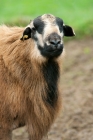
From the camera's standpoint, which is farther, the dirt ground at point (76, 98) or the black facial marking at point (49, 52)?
the dirt ground at point (76, 98)

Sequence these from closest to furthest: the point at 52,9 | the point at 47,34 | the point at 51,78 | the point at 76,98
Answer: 1. the point at 47,34
2. the point at 51,78
3. the point at 76,98
4. the point at 52,9

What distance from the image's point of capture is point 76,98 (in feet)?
46.1

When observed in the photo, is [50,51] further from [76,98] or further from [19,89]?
[76,98]

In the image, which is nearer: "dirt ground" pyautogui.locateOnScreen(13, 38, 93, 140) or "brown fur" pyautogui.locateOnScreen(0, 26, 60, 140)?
"brown fur" pyautogui.locateOnScreen(0, 26, 60, 140)

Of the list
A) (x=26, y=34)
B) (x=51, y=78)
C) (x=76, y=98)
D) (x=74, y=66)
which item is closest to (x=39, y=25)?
(x=26, y=34)

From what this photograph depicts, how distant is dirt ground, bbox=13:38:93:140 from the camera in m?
12.3

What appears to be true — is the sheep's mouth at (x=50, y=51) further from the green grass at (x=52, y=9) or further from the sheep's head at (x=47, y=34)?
the green grass at (x=52, y=9)

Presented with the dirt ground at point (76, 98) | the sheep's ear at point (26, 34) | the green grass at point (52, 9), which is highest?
the green grass at point (52, 9)

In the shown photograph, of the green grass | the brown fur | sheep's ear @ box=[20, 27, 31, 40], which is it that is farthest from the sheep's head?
the green grass

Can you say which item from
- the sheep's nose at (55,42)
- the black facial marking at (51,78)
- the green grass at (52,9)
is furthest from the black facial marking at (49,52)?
the green grass at (52,9)

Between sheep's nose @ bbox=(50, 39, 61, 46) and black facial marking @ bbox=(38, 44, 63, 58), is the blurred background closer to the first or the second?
black facial marking @ bbox=(38, 44, 63, 58)

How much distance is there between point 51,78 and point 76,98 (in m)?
3.59

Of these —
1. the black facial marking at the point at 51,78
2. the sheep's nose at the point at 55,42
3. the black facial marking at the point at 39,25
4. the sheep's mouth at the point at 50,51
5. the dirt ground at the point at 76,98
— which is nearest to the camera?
the sheep's nose at the point at 55,42

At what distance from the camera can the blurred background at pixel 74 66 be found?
41.0 ft
